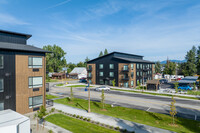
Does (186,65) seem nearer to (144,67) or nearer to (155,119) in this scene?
(144,67)

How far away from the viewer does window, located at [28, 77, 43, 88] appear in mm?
20875

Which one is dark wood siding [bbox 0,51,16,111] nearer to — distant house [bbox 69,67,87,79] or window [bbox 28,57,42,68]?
window [bbox 28,57,42,68]

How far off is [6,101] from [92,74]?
41565 mm

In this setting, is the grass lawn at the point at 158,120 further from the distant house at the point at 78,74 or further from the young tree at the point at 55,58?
the young tree at the point at 55,58

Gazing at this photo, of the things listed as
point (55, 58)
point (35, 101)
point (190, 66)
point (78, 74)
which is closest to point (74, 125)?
point (35, 101)

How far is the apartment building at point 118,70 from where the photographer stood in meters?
49.6

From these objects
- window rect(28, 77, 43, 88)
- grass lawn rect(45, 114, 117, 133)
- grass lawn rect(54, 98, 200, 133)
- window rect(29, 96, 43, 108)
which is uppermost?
window rect(28, 77, 43, 88)

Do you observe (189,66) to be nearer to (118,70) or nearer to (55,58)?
(118,70)

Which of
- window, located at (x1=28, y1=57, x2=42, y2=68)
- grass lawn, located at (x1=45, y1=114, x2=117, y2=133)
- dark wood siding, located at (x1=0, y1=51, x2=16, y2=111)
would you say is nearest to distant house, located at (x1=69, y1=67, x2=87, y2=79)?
window, located at (x1=28, y1=57, x2=42, y2=68)

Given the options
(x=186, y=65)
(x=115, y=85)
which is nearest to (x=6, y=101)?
(x=115, y=85)

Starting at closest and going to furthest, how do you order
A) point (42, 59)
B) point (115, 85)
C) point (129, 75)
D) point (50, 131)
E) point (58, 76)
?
point (50, 131) → point (42, 59) → point (129, 75) → point (115, 85) → point (58, 76)

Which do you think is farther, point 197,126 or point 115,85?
point 115,85

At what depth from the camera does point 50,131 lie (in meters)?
14.6

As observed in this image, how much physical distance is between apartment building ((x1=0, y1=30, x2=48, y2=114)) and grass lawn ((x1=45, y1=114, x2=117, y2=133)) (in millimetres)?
4696
